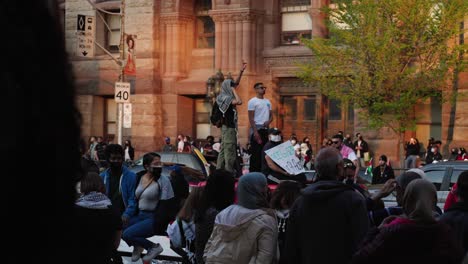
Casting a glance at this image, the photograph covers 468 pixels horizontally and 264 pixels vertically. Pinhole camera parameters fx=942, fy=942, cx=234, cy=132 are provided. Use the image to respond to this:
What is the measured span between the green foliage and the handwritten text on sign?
16604mm

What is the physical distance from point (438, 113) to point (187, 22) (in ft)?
38.9

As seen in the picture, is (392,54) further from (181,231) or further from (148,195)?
(181,231)

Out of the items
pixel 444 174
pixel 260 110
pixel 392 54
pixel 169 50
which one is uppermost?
pixel 169 50

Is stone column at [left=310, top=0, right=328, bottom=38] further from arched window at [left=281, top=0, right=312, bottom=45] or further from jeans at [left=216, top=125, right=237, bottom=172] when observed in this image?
jeans at [left=216, top=125, right=237, bottom=172]

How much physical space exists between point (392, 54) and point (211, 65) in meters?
12.3

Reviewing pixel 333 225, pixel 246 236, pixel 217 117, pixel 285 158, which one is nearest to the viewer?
pixel 333 225

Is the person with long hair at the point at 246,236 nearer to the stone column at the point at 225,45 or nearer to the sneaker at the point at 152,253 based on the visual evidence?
the sneaker at the point at 152,253

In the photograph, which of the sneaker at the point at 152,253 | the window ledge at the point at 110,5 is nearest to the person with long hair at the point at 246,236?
the sneaker at the point at 152,253

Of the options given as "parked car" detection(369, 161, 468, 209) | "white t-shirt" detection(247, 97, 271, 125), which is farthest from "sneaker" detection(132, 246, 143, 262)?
"parked car" detection(369, 161, 468, 209)

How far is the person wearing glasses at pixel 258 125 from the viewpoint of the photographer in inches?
538

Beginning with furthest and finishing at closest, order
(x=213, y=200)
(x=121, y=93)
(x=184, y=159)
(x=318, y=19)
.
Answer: (x=318, y=19) → (x=121, y=93) → (x=184, y=159) → (x=213, y=200)

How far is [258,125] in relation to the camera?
46.5ft

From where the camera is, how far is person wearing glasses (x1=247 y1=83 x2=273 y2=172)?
13.7 m

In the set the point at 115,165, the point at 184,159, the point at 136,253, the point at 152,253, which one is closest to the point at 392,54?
the point at 184,159
